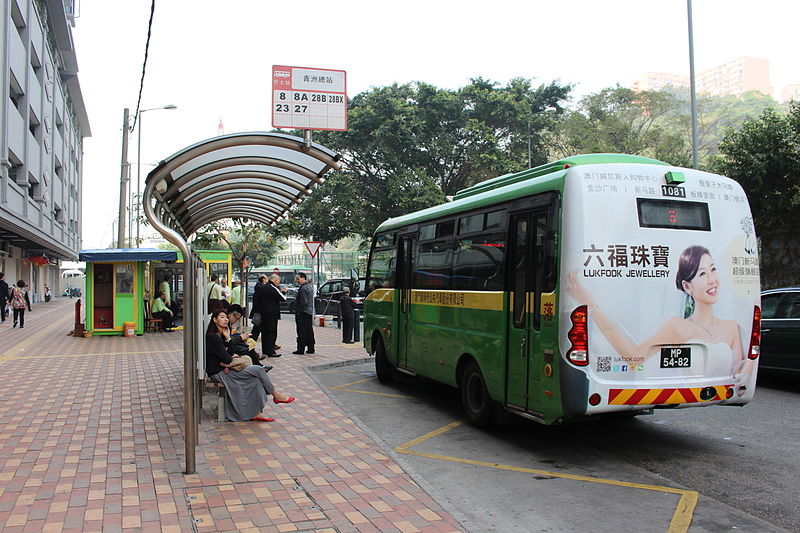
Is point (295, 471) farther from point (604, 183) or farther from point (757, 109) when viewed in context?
point (757, 109)

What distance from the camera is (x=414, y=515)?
4.66 meters

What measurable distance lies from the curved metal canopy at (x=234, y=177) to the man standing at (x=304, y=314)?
92.1 inches

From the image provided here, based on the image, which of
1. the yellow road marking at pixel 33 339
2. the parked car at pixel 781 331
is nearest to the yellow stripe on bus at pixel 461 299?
the parked car at pixel 781 331

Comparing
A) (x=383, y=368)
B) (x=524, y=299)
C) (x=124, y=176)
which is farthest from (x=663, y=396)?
(x=124, y=176)

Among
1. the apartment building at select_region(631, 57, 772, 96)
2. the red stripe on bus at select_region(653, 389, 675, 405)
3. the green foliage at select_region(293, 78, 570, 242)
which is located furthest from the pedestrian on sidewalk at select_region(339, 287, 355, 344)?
the apartment building at select_region(631, 57, 772, 96)

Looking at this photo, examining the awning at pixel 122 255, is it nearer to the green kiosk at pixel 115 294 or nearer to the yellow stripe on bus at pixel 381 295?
the green kiosk at pixel 115 294

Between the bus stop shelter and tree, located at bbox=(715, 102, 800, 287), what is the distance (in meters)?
14.2

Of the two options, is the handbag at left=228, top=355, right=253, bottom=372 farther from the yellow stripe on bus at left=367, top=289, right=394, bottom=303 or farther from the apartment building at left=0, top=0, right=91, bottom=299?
the apartment building at left=0, top=0, right=91, bottom=299

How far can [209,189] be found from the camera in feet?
29.4

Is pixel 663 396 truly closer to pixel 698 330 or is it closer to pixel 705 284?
pixel 698 330

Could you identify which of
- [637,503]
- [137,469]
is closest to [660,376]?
[637,503]

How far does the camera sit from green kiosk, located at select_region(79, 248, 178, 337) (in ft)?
57.1

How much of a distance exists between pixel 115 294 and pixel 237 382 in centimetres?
1138

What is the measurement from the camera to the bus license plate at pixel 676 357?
6.00 meters
